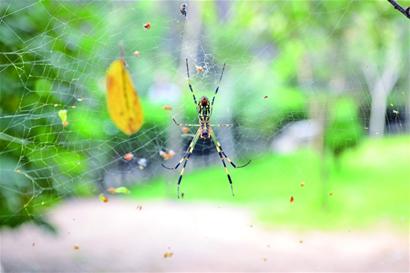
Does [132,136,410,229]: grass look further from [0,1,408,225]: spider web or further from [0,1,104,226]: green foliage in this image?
[0,1,104,226]: green foliage

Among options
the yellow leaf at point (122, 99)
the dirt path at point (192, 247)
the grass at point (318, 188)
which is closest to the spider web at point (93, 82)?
the yellow leaf at point (122, 99)

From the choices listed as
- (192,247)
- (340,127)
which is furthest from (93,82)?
(340,127)

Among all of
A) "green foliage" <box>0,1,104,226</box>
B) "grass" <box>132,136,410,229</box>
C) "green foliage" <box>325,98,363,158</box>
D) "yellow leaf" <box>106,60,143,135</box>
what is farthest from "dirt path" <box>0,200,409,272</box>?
"yellow leaf" <box>106,60,143,135</box>

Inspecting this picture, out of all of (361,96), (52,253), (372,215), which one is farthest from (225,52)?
(372,215)

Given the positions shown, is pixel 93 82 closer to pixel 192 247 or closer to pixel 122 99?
pixel 122 99

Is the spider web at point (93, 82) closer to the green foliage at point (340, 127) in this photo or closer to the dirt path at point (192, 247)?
the green foliage at point (340, 127)

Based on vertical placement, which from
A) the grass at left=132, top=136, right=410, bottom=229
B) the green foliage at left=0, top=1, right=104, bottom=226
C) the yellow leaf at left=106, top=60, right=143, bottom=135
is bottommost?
the yellow leaf at left=106, top=60, right=143, bottom=135

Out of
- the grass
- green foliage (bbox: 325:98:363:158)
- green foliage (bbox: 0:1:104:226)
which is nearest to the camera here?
green foliage (bbox: 0:1:104:226)
